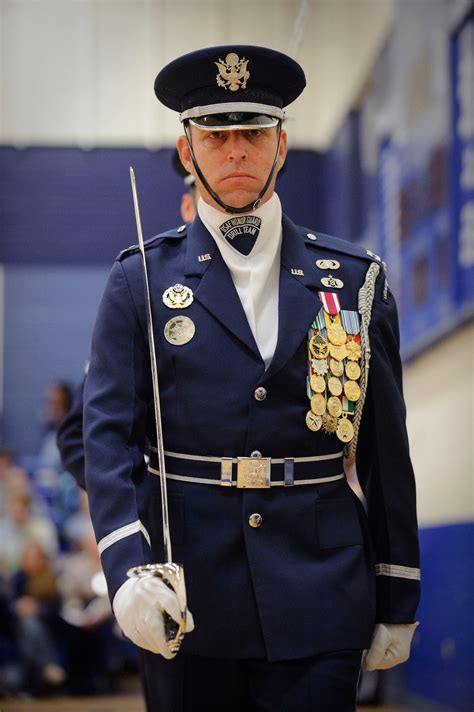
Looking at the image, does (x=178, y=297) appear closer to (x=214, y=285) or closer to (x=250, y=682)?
(x=214, y=285)

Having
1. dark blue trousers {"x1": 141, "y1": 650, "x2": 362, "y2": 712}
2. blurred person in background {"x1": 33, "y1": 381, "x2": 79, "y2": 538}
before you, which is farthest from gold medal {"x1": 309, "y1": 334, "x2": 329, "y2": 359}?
blurred person in background {"x1": 33, "y1": 381, "x2": 79, "y2": 538}

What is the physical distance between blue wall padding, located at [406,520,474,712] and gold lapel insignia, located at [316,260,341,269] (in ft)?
8.14

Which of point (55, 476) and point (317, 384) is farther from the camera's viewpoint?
point (55, 476)

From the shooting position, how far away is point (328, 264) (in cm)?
282

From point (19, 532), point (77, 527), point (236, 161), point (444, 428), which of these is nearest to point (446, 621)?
point (444, 428)

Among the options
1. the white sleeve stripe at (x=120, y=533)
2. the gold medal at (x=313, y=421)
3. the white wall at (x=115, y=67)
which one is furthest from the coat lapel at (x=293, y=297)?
the white wall at (x=115, y=67)

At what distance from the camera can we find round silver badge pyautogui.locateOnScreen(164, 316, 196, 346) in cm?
263

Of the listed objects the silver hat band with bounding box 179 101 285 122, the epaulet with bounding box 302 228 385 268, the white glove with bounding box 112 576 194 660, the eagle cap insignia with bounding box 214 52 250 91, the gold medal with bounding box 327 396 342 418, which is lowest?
the white glove with bounding box 112 576 194 660

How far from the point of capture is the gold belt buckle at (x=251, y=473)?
257cm

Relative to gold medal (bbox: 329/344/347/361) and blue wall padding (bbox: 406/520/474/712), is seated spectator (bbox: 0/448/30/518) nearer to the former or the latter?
blue wall padding (bbox: 406/520/474/712)

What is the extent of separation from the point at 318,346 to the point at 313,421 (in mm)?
153

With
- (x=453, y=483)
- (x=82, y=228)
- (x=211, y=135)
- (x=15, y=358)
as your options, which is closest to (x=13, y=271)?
(x=15, y=358)

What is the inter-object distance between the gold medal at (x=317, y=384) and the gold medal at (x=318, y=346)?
0.14 feet

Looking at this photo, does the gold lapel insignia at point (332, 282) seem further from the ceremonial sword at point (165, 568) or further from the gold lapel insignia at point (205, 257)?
the ceremonial sword at point (165, 568)
